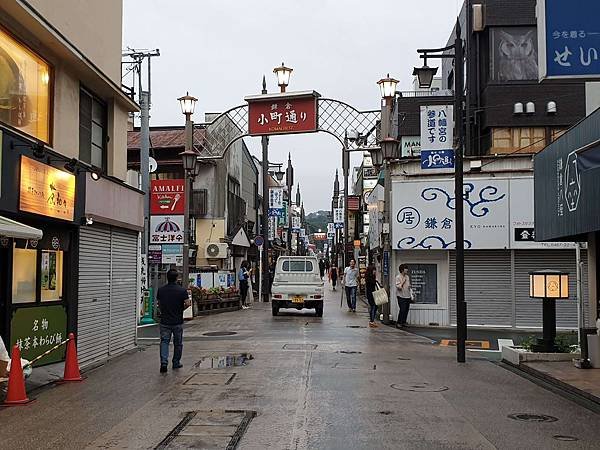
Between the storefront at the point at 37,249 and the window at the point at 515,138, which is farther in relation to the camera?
the window at the point at 515,138

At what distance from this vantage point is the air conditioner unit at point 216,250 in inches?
1419

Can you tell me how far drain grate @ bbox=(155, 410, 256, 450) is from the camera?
718 cm

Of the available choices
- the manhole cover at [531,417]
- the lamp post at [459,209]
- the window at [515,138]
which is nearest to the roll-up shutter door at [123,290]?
the lamp post at [459,209]

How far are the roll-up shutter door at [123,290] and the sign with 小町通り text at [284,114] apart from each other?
7.54 meters

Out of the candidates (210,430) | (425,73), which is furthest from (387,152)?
(210,430)

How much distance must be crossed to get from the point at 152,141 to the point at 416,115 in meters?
14.0

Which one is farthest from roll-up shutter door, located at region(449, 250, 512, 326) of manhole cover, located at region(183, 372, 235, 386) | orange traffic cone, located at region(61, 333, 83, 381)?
orange traffic cone, located at region(61, 333, 83, 381)

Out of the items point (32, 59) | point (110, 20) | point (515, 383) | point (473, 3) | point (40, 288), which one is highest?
point (473, 3)

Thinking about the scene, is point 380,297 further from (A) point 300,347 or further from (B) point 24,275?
(B) point 24,275

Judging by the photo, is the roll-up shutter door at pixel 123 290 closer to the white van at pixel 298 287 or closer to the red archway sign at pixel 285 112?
the red archway sign at pixel 285 112

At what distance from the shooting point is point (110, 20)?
15375mm

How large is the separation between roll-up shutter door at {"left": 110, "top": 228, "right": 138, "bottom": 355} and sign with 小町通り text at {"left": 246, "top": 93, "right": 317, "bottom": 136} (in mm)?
7540

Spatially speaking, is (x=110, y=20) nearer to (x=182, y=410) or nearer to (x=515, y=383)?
(x=182, y=410)

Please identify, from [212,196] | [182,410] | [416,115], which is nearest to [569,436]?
[182,410]
